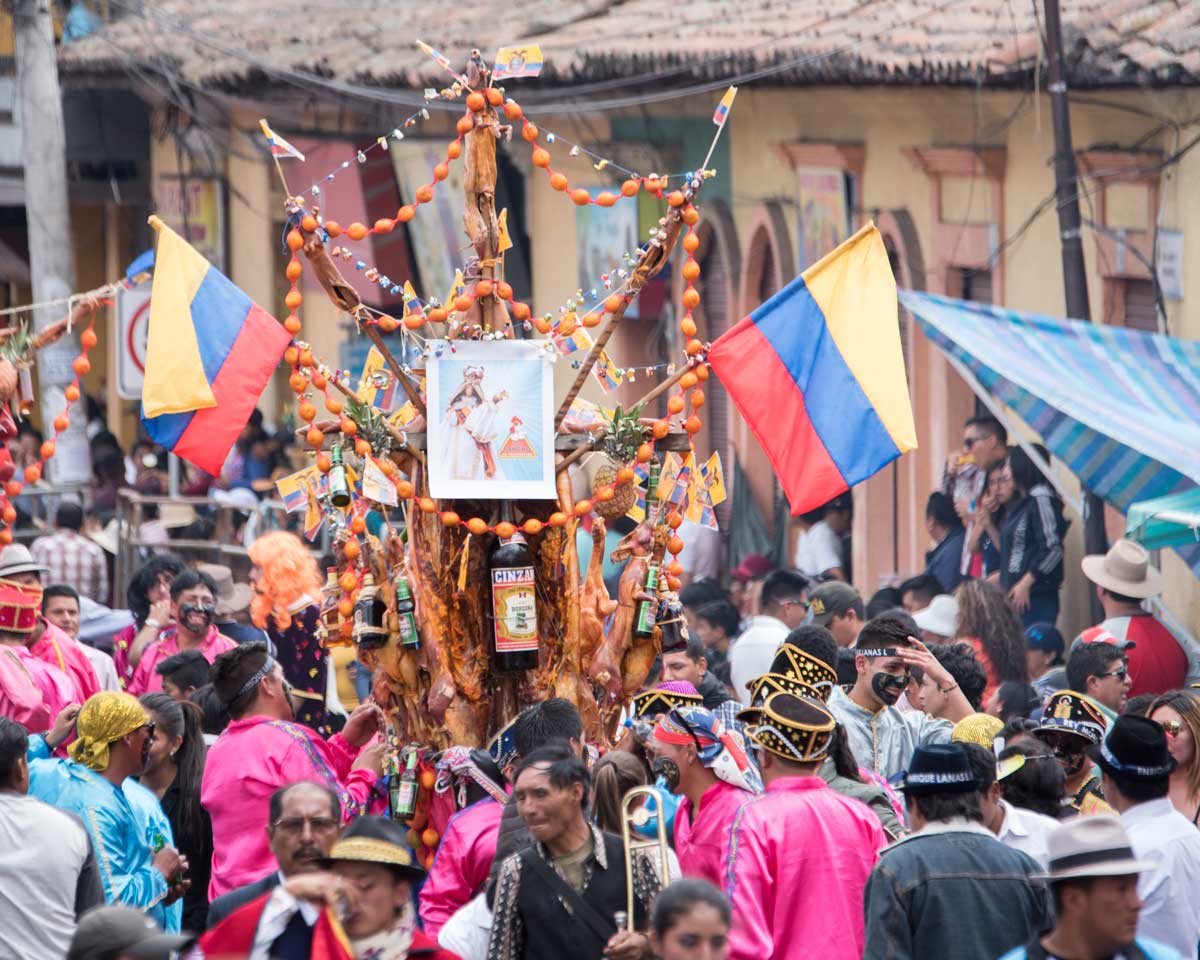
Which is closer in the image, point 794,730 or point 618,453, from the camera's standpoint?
point 794,730

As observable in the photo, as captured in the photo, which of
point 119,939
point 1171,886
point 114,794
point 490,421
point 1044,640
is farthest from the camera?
point 1044,640

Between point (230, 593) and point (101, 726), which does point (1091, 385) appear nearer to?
point (230, 593)

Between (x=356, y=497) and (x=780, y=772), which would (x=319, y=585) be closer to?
(x=356, y=497)

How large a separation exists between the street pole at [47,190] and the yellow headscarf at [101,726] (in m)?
12.0

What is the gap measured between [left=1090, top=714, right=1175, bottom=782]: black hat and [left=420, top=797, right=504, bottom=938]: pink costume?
1862mm

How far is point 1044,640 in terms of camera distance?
11781 millimetres

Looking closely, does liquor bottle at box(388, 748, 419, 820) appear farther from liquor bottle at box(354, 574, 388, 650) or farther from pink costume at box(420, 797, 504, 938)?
pink costume at box(420, 797, 504, 938)

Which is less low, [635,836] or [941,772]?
[941,772]

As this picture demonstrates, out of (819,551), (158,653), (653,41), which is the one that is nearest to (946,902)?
(158,653)

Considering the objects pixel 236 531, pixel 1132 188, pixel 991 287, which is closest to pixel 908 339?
pixel 991 287

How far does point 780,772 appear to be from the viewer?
6.54 metres

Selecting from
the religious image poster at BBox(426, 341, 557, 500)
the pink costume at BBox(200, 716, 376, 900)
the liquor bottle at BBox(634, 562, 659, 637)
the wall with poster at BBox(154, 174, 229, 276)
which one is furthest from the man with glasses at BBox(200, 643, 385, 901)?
the wall with poster at BBox(154, 174, 229, 276)

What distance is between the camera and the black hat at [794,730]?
649 centimetres

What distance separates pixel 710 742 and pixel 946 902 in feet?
3.75
